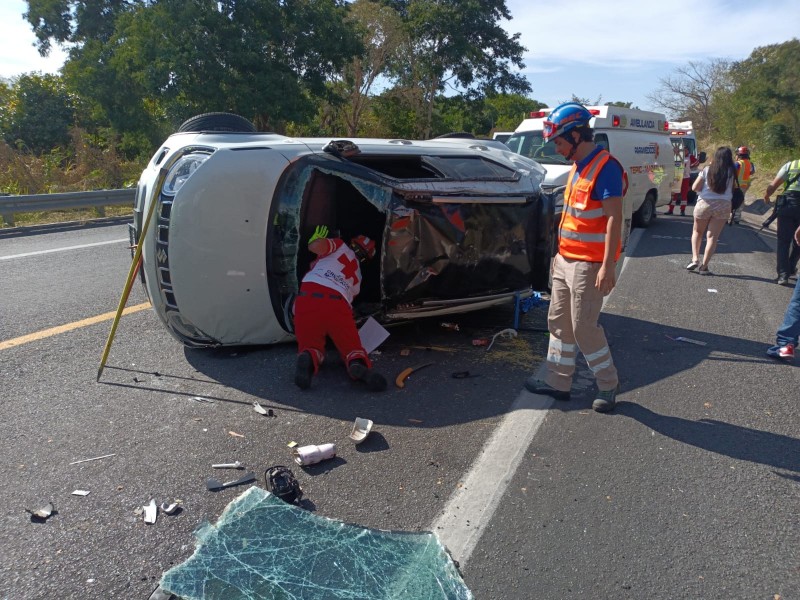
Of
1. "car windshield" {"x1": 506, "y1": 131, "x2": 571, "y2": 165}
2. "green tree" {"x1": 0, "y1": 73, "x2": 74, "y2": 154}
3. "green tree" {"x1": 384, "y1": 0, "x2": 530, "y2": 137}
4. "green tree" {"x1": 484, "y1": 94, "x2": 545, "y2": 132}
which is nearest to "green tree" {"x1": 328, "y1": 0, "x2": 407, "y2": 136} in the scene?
"green tree" {"x1": 384, "y1": 0, "x2": 530, "y2": 137}

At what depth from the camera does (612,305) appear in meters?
7.00

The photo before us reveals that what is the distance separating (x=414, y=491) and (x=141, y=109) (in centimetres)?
2210

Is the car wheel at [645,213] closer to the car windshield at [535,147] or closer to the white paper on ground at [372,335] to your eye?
the car windshield at [535,147]

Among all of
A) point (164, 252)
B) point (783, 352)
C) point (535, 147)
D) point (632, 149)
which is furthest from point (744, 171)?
point (164, 252)

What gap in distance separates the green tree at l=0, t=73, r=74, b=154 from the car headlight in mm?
20051

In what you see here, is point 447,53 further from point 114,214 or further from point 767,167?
point 114,214

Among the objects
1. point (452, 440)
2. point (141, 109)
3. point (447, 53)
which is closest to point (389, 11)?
point (447, 53)

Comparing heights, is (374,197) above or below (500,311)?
above

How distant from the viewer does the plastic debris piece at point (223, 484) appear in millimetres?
3168

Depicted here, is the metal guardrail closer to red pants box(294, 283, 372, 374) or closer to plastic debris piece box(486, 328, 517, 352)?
red pants box(294, 283, 372, 374)

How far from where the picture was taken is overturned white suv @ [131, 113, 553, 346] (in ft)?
14.7

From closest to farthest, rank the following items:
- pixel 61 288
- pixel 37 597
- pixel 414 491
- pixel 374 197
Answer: pixel 37 597 → pixel 414 491 → pixel 374 197 → pixel 61 288

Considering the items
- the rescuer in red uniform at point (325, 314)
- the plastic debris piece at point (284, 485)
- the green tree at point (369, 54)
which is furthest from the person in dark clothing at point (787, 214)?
the green tree at point (369, 54)

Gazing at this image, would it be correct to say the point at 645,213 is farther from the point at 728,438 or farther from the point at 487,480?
the point at 487,480
